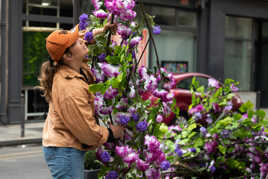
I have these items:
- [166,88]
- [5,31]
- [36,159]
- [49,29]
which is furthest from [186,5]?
[166,88]

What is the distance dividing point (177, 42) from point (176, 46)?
16cm

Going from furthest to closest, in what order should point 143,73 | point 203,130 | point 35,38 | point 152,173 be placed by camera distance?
point 35,38
point 203,130
point 143,73
point 152,173

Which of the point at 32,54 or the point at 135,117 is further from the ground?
the point at 32,54

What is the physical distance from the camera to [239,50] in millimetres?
18281

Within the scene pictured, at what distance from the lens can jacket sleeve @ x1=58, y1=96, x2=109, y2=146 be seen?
2701mm

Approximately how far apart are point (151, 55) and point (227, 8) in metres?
4.25

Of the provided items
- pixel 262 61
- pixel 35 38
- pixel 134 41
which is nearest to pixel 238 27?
pixel 262 61

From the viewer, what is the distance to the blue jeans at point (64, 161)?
2.80 metres

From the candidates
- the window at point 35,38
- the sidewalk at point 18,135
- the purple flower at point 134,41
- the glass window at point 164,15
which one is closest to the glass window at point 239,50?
the glass window at point 164,15

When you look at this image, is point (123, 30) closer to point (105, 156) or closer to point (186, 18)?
point (105, 156)

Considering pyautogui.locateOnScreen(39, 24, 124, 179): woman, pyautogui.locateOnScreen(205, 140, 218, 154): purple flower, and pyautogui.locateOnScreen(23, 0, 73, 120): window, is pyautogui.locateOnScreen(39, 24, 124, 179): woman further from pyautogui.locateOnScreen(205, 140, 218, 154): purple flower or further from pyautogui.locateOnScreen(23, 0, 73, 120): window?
pyautogui.locateOnScreen(23, 0, 73, 120): window

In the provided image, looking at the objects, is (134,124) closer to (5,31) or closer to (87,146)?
(87,146)

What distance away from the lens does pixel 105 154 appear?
10.1ft

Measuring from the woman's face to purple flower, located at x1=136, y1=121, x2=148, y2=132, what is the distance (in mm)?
580
